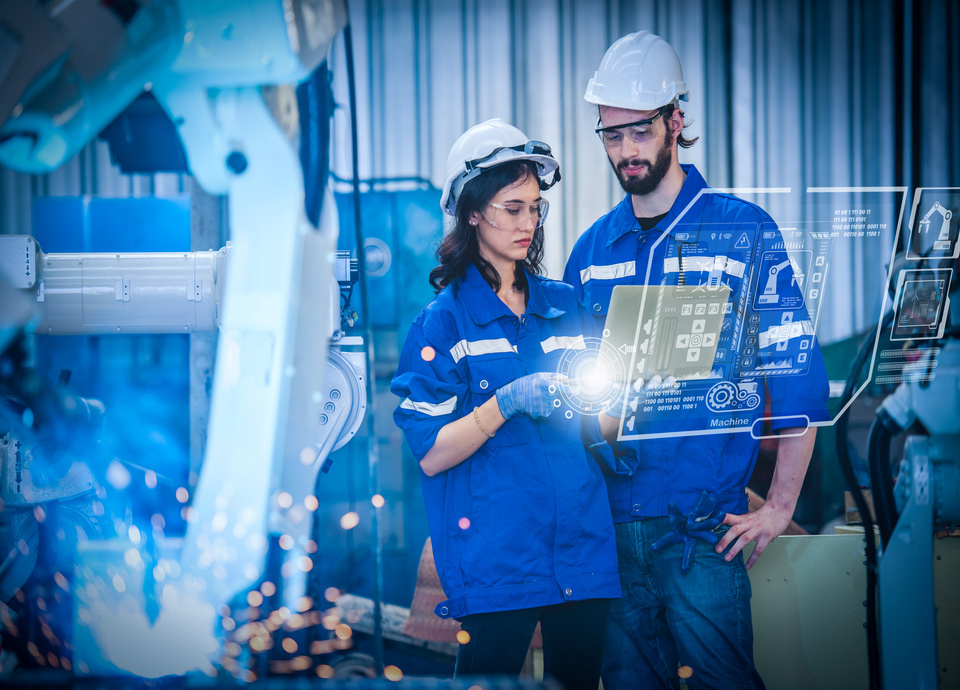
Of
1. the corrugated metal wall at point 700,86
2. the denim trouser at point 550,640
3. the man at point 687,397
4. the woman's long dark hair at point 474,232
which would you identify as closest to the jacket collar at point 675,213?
the man at point 687,397

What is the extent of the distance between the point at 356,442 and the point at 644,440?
154 cm

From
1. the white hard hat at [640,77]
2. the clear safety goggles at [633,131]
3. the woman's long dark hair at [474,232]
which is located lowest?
the woman's long dark hair at [474,232]

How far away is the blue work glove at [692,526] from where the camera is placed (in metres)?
2.11

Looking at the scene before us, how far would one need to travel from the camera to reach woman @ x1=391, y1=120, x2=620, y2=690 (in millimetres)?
1930

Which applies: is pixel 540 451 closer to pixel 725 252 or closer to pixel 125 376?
pixel 725 252

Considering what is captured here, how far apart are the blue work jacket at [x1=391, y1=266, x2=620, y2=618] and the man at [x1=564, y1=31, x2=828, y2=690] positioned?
24 cm

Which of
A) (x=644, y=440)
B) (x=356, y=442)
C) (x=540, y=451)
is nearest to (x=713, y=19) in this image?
(x=644, y=440)

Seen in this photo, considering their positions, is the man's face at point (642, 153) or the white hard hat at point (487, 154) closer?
the white hard hat at point (487, 154)

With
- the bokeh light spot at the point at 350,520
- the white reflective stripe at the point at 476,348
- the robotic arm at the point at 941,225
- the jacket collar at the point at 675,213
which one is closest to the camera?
the white reflective stripe at the point at 476,348

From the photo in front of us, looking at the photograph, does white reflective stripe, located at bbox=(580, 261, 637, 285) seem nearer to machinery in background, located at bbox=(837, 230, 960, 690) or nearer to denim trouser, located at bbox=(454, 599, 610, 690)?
machinery in background, located at bbox=(837, 230, 960, 690)

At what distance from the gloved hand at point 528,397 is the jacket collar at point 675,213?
62 centimetres

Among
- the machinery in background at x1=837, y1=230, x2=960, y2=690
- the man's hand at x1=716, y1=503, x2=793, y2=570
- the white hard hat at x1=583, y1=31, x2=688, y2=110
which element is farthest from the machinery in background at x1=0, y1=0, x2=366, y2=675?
the machinery in background at x1=837, y1=230, x2=960, y2=690

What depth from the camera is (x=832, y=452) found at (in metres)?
3.34

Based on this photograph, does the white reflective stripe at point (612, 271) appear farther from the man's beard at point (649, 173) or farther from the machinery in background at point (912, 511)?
the machinery in background at point (912, 511)
